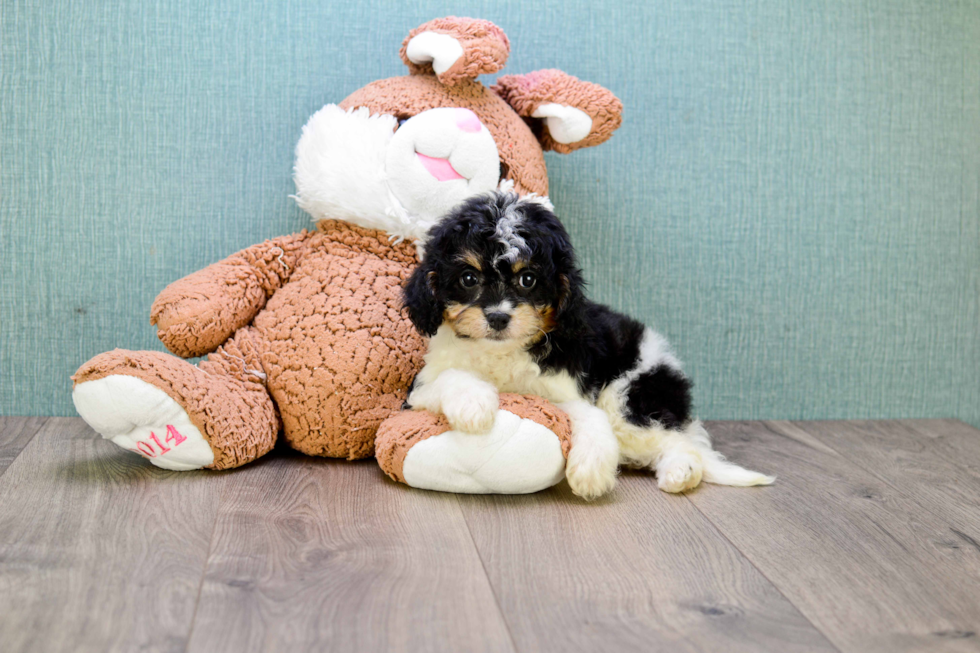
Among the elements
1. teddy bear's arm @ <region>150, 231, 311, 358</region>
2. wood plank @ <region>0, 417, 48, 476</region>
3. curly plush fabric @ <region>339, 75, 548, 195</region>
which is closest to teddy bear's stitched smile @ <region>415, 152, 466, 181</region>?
curly plush fabric @ <region>339, 75, 548, 195</region>

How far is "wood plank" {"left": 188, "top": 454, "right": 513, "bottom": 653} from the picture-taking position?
1.22 metres

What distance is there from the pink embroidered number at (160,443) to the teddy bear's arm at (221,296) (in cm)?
26

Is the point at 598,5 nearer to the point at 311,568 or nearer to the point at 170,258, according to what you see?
the point at 170,258

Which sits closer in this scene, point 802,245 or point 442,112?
point 442,112

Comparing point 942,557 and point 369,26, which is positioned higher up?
point 369,26

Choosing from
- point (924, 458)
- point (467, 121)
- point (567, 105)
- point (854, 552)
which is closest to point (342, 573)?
point (854, 552)

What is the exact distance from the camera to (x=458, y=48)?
2.00 m

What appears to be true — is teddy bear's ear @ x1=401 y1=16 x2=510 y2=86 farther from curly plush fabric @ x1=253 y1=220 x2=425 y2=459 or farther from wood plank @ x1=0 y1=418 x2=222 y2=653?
wood plank @ x1=0 y1=418 x2=222 y2=653

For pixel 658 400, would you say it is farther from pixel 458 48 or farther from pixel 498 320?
pixel 458 48

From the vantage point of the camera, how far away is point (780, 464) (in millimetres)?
2227

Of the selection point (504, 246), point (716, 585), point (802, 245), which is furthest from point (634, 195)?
point (716, 585)

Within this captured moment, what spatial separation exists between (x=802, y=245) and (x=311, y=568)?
1.91m

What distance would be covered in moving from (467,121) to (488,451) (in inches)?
31.8

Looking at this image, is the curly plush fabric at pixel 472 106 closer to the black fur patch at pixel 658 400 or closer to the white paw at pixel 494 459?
the black fur patch at pixel 658 400
